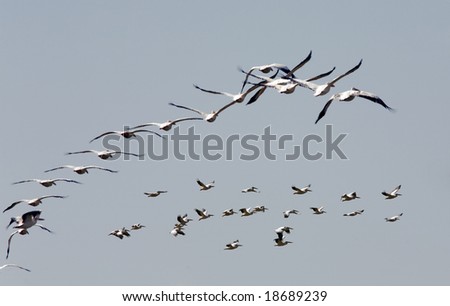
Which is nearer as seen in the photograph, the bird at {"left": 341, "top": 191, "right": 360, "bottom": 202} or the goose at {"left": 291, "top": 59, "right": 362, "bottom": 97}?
the goose at {"left": 291, "top": 59, "right": 362, "bottom": 97}

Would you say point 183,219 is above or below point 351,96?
above

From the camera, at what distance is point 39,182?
5353cm

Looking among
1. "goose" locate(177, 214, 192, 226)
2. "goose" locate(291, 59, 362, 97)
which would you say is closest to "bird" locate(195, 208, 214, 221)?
"goose" locate(177, 214, 192, 226)

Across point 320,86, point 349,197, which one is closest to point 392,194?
point 349,197

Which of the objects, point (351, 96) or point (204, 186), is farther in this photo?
point (204, 186)

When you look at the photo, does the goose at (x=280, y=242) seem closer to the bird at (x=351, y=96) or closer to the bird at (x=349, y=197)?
the bird at (x=349, y=197)

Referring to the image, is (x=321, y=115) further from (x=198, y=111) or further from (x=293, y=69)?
(x=198, y=111)

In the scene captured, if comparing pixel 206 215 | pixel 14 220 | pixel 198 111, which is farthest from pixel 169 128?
pixel 206 215

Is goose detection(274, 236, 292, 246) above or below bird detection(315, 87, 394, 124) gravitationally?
above

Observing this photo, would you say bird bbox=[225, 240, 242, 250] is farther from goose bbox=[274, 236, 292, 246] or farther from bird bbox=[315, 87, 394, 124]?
bird bbox=[315, 87, 394, 124]

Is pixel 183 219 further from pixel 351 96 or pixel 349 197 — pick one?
pixel 351 96

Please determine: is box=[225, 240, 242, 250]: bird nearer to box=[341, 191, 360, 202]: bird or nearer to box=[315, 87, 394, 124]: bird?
box=[341, 191, 360, 202]: bird

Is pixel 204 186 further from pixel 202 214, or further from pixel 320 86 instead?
pixel 320 86

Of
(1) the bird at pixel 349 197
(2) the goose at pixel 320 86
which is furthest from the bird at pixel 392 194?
(2) the goose at pixel 320 86
